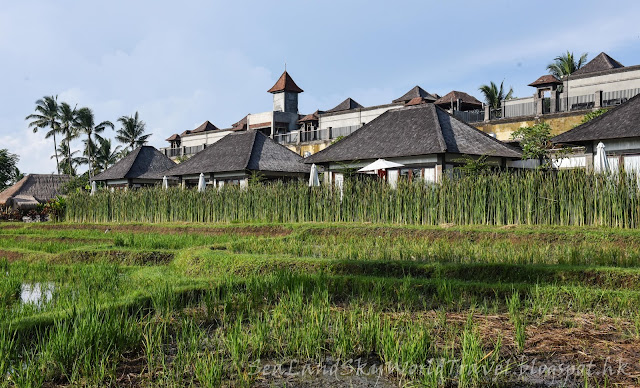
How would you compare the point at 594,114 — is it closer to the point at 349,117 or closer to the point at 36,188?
the point at 349,117

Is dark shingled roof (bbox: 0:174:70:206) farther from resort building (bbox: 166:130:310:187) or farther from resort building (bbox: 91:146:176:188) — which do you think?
resort building (bbox: 166:130:310:187)

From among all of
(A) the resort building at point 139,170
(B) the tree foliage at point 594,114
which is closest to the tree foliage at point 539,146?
(B) the tree foliage at point 594,114

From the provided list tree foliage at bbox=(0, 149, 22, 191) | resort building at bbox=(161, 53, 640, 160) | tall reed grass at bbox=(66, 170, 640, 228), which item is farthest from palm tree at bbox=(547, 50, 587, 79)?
tree foliage at bbox=(0, 149, 22, 191)

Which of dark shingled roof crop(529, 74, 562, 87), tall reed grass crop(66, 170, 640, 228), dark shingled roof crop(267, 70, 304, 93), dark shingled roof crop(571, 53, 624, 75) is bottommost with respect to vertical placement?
tall reed grass crop(66, 170, 640, 228)

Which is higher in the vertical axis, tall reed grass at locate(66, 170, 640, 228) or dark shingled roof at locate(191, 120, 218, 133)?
dark shingled roof at locate(191, 120, 218, 133)

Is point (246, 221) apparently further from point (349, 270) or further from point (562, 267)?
point (562, 267)

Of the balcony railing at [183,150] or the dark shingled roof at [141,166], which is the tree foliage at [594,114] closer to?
the dark shingled roof at [141,166]

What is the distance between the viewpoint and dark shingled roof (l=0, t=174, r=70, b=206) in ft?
135

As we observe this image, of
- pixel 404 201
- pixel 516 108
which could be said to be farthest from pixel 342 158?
pixel 516 108

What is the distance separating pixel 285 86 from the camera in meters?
42.0

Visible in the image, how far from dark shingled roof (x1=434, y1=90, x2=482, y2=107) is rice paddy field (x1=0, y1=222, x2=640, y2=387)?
83.4 feet

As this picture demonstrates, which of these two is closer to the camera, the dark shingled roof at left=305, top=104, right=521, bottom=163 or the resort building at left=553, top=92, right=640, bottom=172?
the resort building at left=553, top=92, right=640, bottom=172

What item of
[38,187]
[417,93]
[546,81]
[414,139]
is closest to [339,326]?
[414,139]

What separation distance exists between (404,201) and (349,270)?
7161 millimetres
